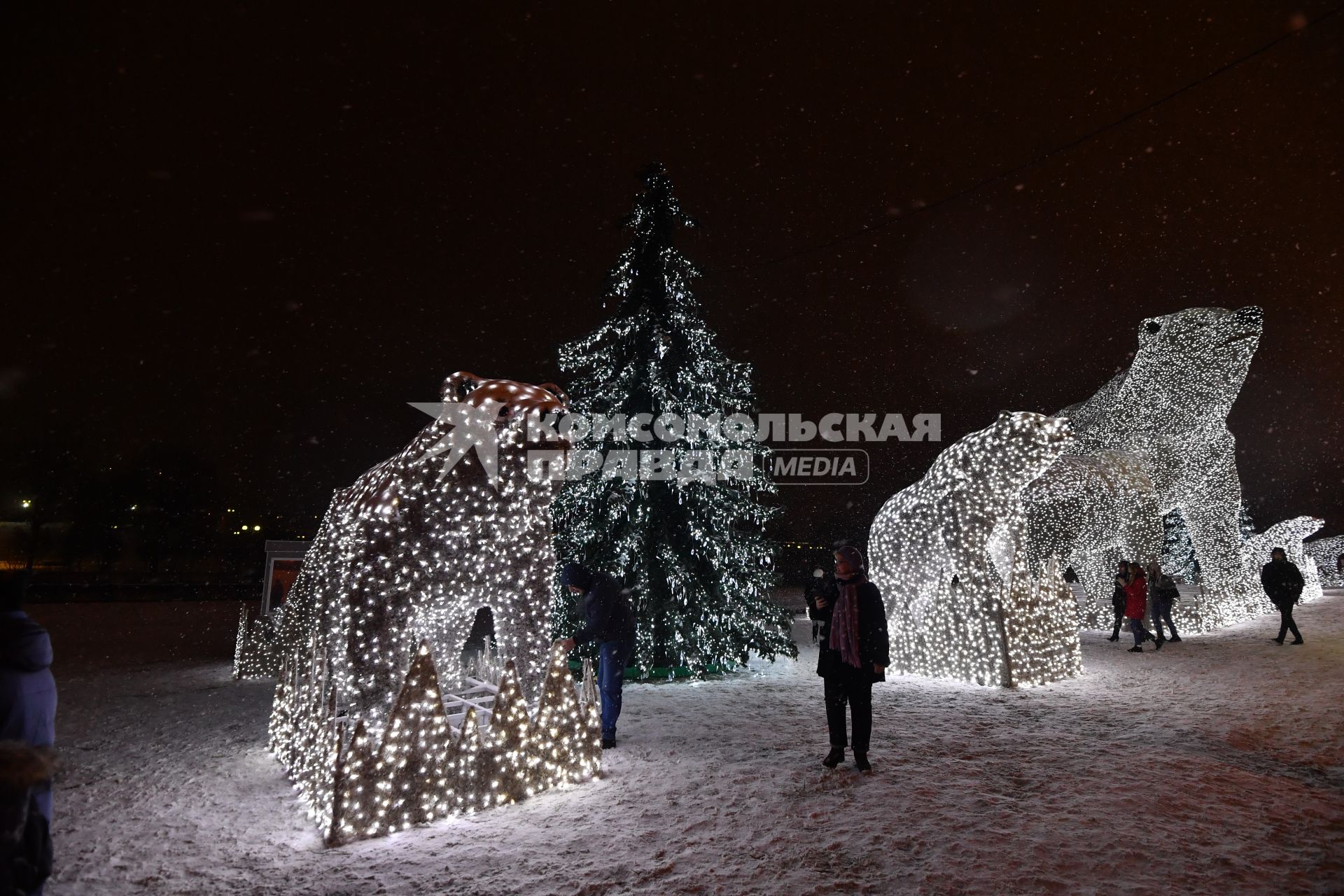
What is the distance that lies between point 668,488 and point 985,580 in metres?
3.75

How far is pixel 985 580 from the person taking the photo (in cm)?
754

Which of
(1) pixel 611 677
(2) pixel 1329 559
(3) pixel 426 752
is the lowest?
(3) pixel 426 752

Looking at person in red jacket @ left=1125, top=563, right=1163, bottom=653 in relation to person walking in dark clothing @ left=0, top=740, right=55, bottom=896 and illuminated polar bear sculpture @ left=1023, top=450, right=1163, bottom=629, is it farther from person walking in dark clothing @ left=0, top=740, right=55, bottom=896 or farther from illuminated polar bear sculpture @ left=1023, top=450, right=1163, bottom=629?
person walking in dark clothing @ left=0, top=740, right=55, bottom=896

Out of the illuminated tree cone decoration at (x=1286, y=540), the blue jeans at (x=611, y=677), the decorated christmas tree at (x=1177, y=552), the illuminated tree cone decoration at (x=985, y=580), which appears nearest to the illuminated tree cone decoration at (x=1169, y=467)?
the illuminated tree cone decoration at (x=1286, y=540)

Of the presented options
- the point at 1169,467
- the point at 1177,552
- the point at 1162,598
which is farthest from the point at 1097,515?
the point at 1177,552

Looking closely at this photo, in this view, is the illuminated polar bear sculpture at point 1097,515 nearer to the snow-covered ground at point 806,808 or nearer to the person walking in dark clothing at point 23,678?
the snow-covered ground at point 806,808

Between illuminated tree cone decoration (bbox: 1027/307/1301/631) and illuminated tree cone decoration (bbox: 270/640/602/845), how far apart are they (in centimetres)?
1023

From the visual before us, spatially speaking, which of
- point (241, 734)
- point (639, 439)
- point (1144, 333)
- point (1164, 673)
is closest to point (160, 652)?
point (241, 734)

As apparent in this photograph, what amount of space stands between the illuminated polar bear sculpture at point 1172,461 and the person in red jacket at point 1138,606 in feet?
4.65

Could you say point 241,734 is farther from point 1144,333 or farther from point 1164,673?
point 1144,333

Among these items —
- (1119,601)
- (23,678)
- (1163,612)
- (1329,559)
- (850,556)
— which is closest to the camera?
(23,678)

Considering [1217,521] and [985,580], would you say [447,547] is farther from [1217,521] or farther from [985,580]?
[1217,521]

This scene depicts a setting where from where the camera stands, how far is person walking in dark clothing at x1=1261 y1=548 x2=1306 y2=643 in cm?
956

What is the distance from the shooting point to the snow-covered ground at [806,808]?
10.5 ft
